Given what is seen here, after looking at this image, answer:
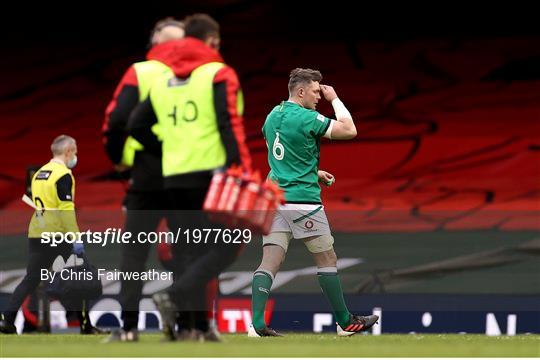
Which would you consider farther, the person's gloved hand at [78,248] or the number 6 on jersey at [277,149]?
the person's gloved hand at [78,248]

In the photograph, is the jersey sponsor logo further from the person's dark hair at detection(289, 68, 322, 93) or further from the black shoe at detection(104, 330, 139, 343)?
the black shoe at detection(104, 330, 139, 343)

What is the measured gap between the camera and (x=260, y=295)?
7711 millimetres

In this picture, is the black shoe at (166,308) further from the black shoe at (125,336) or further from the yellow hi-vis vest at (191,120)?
the yellow hi-vis vest at (191,120)

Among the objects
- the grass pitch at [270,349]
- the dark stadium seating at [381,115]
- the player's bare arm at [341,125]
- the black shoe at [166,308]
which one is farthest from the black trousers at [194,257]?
the dark stadium seating at [381,115]

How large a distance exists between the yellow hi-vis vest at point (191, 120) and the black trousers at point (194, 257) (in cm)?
12

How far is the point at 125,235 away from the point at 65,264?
10.0 feet

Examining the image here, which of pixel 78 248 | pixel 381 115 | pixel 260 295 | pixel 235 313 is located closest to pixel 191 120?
pixel 260 295

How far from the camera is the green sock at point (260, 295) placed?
7.70m

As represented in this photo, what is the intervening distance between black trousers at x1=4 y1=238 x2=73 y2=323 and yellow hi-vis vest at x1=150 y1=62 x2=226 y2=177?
10.2ft

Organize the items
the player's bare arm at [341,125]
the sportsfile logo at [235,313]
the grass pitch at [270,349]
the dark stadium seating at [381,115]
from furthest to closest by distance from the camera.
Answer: the dark stadium seating at [381,115] < the sportsfile logo at [235,313] < the player's bare arm at [341,125] < the grass pitch at [270,349]

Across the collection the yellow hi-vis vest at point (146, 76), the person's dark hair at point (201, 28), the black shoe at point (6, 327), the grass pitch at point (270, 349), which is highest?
the person's dark hair at point (201, 28)

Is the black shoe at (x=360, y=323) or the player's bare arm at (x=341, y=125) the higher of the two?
the player's bare arm at (x=341, y=125)

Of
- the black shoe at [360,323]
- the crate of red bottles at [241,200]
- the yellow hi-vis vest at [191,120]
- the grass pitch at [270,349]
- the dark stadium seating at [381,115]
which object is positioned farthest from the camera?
the dark stadium seating at [381,115]

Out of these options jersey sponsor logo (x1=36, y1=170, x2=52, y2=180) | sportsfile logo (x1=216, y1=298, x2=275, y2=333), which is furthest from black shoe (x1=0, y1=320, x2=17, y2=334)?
sportsfile logo (x1=216, y1=298, x2=275, y2=333)
